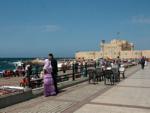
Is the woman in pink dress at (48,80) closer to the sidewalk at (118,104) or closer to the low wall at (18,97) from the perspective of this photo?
the low wall at (18,97)

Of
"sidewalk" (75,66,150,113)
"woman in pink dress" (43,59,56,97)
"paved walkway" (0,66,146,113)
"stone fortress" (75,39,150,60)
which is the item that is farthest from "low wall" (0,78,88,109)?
"stone fortress" (75,39,150,60)

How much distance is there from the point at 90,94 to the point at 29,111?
411 cm

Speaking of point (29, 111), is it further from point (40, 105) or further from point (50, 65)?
point (50, 65)

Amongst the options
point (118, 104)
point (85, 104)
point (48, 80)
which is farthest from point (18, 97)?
point (118, 104)

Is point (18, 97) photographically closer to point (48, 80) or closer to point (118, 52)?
point (48, 80)

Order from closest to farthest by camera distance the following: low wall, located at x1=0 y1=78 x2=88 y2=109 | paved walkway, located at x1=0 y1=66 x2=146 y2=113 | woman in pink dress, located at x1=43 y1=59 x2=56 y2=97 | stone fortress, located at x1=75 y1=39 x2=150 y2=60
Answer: paved walkway, located at x1=0 y1=66 x2=146 y2=113, low wall, located at x1=0 y1=78 x2=88 y2=109, woman in pink dress, located at x1=43 y1=59 x2=56 y2=97, stone fortress, located at x1=75 y1=39 x2=150 y2=60

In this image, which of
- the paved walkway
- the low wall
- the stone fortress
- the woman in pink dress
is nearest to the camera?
the paved walkway

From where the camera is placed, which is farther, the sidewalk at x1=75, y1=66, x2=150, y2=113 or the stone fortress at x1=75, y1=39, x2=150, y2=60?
the stone fortress at x1=75, y1=39, x2=150, y2=60

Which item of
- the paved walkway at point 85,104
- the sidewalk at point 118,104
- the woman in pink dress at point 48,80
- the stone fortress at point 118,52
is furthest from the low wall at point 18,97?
the stone fortress at point 118,52

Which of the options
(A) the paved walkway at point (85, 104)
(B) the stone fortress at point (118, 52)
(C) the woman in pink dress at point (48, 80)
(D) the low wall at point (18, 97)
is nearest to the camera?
(A) the paved walkway at point (85, 104)

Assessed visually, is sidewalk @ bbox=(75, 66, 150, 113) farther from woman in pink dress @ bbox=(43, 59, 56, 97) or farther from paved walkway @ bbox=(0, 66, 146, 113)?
woman in pink dress @ bbox=(43, 59, 56, 97)

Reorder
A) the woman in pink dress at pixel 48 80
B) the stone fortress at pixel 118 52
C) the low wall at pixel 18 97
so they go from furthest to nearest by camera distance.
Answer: the stone fortress at pixel 118 52
the woman in pink dress at pixel 48 80
the low wall at pixel 18 97

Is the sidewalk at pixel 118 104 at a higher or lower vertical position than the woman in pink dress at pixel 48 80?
lower

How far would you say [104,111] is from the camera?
8883mm
